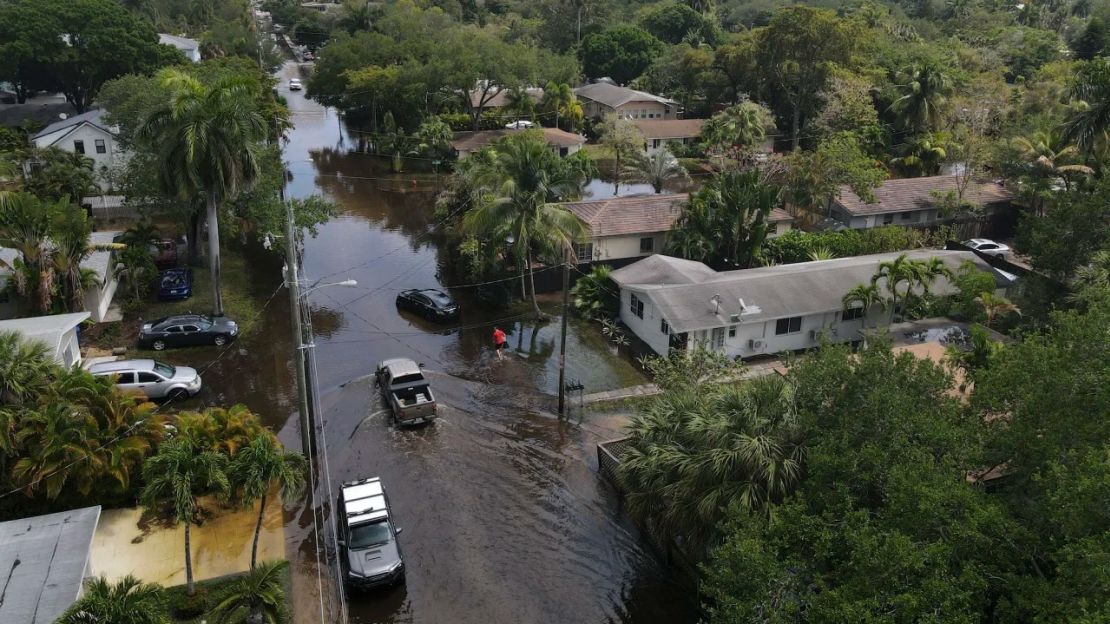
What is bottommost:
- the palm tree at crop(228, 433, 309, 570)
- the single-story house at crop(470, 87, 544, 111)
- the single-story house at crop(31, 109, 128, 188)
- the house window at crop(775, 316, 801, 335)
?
the house window at crop(775, 316, 801, 335)

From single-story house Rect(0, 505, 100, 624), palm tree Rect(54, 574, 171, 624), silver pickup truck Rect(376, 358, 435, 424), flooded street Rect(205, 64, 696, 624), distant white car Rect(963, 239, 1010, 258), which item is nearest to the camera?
palm tree Rect(54, 574, 171, 624)

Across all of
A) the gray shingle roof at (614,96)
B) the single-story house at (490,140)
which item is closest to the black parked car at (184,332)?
the single-story house at (490,140)

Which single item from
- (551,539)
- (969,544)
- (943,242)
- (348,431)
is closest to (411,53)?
(943,242)

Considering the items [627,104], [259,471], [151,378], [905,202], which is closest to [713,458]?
[259,471]

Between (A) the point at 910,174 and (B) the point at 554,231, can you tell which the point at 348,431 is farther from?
(A) the point at 910,174

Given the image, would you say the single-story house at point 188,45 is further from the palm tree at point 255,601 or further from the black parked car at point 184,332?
the palm tree at point 255,601

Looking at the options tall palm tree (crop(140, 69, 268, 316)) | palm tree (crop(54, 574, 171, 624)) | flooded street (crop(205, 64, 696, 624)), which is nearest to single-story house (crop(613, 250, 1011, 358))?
flooded street (crop(205, 64, 696, 624))

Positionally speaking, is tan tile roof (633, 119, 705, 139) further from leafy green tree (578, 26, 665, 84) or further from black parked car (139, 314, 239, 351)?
black parked car (139, 314, 239, 351)
